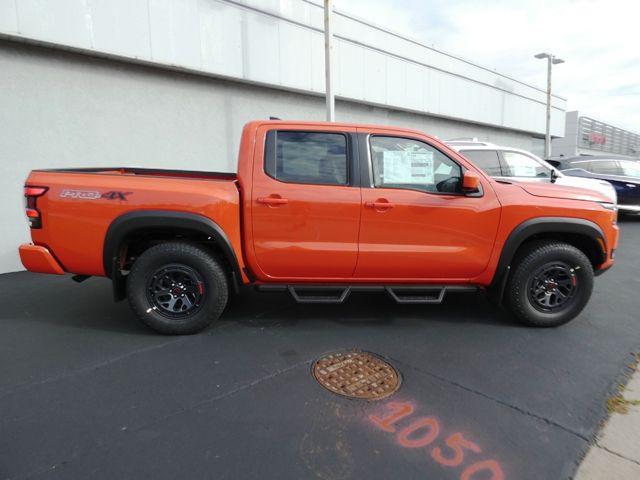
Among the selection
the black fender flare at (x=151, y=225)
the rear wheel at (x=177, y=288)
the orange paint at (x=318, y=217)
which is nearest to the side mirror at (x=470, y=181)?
the orange paint at (x=318, y=217)

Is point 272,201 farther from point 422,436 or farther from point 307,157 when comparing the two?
point 422,436

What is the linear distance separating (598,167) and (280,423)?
11691 mm

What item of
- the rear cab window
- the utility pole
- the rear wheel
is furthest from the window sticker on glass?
the utility pole

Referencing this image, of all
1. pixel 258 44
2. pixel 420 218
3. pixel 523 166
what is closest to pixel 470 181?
pixel 420 218

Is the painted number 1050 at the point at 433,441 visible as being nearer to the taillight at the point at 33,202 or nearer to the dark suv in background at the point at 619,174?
the taillight at the point at 33,202

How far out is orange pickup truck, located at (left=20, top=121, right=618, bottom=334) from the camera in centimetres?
335

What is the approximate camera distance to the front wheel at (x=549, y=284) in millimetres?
3670

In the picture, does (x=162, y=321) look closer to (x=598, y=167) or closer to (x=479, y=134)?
(x=598, y=167)

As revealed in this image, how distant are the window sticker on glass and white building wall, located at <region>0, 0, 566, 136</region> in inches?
200

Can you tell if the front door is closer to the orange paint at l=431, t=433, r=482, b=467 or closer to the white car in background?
the orange paint at l=431, t=433, r=482, b=467

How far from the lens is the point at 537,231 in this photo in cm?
359

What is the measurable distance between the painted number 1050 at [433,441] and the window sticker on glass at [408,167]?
1.91 metres

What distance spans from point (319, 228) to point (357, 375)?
4.11 ft

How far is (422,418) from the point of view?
2.50 metres
